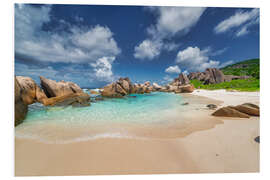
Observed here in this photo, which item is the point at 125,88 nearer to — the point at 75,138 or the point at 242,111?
the point at 75,138

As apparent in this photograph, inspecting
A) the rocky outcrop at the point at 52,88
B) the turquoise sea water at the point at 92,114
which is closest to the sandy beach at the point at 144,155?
the turquoise sea water at the point at 92,114

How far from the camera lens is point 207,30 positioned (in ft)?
13.4

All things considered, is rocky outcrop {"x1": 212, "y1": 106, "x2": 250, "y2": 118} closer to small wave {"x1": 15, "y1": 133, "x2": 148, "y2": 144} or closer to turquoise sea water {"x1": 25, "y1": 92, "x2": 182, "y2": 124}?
turquoise sea water {"x1": 25, "y1": 92, "x2": 182, "y2": 124}

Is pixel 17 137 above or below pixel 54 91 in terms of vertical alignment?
below

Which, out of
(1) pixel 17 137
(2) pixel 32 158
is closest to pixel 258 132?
(2) pixel 32 158

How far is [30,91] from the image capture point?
634 cm

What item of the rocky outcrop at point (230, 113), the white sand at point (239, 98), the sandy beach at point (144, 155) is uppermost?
the white sand at point (239, 98)

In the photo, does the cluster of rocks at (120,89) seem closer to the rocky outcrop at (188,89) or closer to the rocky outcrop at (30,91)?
the rocky outcrop at (30,91)

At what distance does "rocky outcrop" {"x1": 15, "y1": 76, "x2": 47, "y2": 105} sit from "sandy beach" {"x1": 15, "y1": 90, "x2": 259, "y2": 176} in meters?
5.86

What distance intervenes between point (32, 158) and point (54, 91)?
7.33m

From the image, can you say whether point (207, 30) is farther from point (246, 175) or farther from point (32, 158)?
point (32, 158)

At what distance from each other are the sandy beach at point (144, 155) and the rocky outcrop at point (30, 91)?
19.2 ft

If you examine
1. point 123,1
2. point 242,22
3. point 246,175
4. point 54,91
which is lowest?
point 246,175

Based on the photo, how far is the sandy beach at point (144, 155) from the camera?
1636 mm
